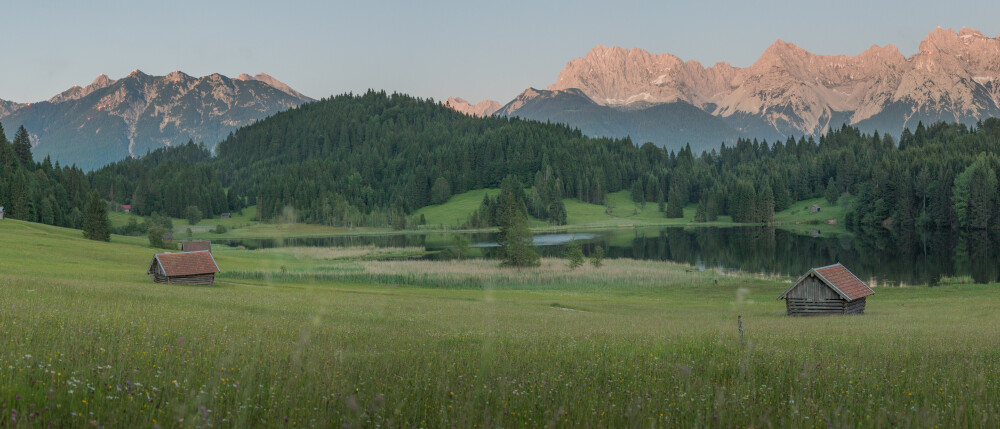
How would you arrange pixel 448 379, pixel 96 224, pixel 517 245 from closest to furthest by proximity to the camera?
pixel 448 379 → pixel 517 245 → pixel 96 224

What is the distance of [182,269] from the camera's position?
2009 inches

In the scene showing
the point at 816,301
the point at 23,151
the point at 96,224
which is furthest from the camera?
the point at 23,151

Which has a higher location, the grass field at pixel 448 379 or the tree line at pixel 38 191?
the tree line at pixel 38 191

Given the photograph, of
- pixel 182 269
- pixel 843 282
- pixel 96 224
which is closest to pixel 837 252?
pixel 843 282

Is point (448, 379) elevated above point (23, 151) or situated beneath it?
situated beneath

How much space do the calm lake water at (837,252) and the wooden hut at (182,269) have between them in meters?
59.3

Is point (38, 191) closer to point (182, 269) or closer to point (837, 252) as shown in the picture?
point (182, 269)

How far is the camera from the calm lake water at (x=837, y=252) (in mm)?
79625

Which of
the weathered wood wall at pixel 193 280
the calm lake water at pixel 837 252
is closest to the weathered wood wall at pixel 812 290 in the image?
the calm lake water at pixel 837 252

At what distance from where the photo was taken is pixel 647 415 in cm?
752

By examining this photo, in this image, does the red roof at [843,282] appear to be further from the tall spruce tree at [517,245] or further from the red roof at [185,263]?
the red roof at [185,263]

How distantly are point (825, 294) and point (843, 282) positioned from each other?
175 centimetres

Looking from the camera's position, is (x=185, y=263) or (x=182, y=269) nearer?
(x=182, y=269)

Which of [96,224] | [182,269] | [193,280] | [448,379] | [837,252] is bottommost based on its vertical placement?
[193,280]
